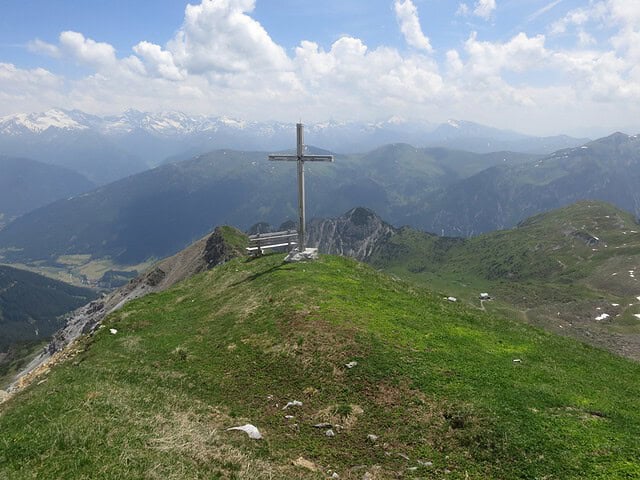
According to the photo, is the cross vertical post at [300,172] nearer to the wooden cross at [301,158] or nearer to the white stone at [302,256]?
the wooden cross at [301,158]

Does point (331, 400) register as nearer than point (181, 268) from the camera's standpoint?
Yes

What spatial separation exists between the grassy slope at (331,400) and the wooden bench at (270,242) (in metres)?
19.2

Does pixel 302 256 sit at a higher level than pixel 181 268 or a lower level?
higher

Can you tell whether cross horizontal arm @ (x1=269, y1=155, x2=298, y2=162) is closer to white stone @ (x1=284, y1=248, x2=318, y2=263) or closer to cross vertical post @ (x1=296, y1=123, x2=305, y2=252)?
cross vertical post @ (x1=296, y1=123, x2=305, y2=252)

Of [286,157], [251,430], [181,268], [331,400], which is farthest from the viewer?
[181,268]

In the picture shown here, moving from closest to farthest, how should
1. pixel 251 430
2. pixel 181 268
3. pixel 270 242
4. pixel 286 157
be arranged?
1. pixel 251 430
2. pixel 286 157
3. pixel 270 242
4. pixel 181 268

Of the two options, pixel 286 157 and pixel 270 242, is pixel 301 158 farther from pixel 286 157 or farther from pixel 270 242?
pixel 270 242

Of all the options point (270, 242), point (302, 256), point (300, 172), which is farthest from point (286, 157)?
point (270, 242)

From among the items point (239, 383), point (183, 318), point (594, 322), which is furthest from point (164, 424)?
point (594, 322)

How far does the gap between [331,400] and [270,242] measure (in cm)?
3444

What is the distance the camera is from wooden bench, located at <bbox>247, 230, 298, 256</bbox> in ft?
167

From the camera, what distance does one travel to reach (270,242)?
52062 mm

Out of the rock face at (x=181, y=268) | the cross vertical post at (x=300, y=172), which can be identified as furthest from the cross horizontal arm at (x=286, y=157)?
the rock face at (x=181, y=268)

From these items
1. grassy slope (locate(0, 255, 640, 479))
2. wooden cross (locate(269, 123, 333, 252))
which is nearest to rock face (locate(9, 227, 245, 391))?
wooden cross (locate(269, 123, 333, 252))
